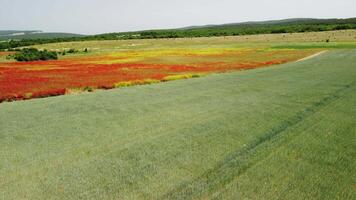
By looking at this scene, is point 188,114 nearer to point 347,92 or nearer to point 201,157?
point 201,157

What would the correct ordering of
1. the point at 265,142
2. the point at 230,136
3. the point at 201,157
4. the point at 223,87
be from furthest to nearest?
the point at 223,87 → the point at 230,136 → the point at 265,142 → the point at 201,157

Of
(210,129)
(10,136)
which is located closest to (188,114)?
(210,129)

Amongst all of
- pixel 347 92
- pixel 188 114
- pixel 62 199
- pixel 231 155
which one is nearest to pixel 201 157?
pixel 231 155

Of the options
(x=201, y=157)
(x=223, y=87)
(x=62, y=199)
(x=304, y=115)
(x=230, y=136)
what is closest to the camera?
(x=62, y=199)

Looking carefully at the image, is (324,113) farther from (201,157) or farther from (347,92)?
(201,157)

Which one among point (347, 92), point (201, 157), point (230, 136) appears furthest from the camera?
point (347, 92)

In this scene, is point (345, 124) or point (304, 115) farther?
point (304, 115)

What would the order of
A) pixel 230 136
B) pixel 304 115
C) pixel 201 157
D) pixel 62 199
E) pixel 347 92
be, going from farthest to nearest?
pixel 347 92
pixel 304 115
pixel 230 136
pixel 201 157
pixel 62 199
